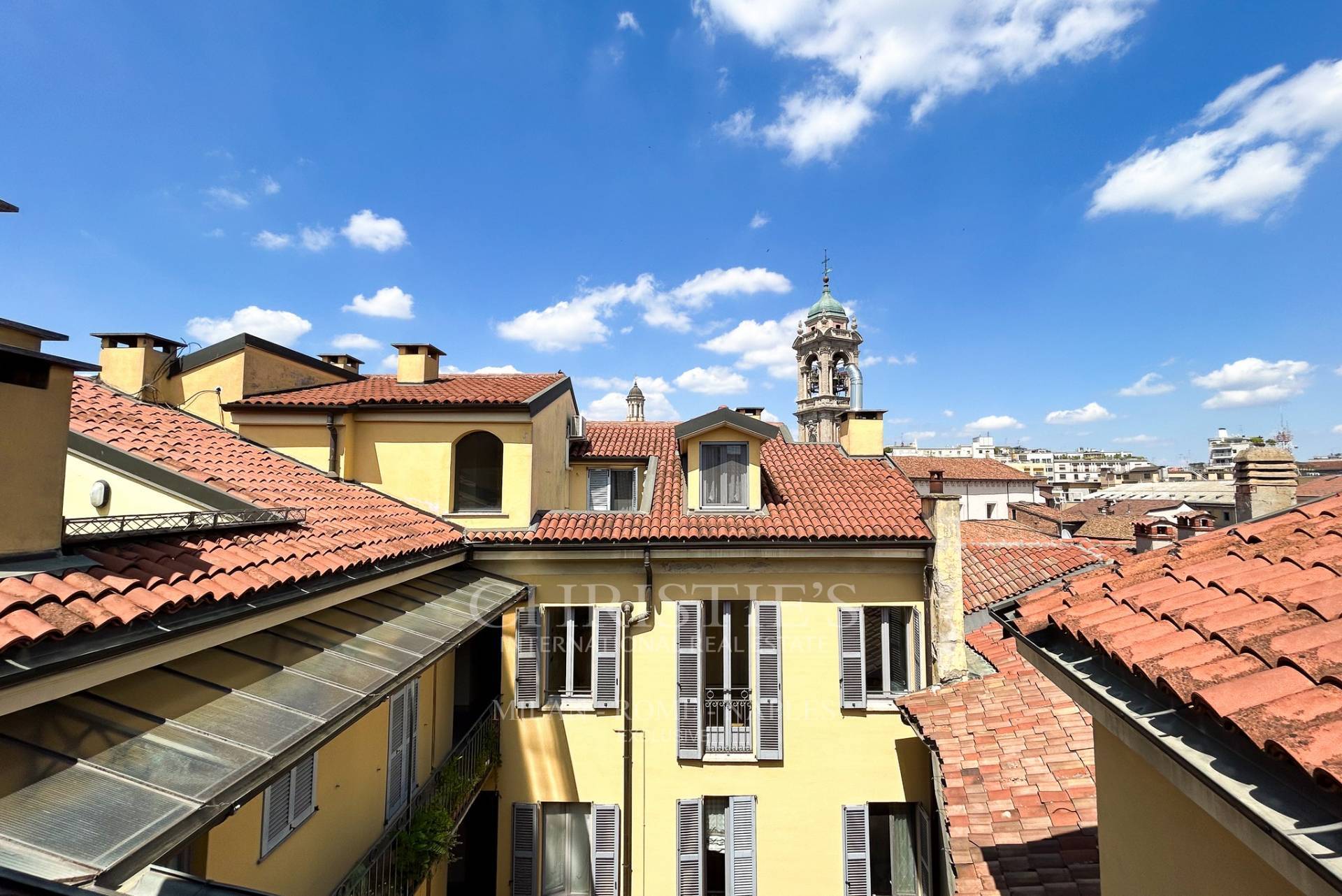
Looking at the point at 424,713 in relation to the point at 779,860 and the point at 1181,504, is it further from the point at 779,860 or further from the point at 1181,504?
the point at 1181,504

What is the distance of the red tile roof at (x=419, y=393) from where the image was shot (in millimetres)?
9562

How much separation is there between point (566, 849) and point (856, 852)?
447 centimetres

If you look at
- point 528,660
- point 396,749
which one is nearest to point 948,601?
point 528,660

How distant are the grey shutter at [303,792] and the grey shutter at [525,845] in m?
4.31

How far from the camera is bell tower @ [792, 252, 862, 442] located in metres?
37.1

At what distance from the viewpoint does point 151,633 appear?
3240mm

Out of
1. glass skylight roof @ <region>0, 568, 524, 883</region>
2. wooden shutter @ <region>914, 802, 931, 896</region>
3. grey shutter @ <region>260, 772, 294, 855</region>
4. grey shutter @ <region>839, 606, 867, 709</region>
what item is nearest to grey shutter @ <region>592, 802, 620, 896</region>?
grey shutter @ <region>839, 606, 867, 709</region>

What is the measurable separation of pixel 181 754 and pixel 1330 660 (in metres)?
4.91

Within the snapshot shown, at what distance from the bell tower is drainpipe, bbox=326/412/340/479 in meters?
30.1

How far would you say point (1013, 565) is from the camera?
1137 cm

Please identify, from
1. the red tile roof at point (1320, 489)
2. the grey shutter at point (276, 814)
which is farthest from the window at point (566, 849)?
the red tile roof at point (1320, 489)

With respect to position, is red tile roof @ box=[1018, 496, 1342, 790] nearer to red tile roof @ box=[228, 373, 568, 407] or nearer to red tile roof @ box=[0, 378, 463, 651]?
red tile roof @ box=[0, 378, 463, 651]

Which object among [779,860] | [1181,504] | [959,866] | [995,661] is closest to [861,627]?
[995,661]

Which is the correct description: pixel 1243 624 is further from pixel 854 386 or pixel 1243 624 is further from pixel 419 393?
pixel 854 386
